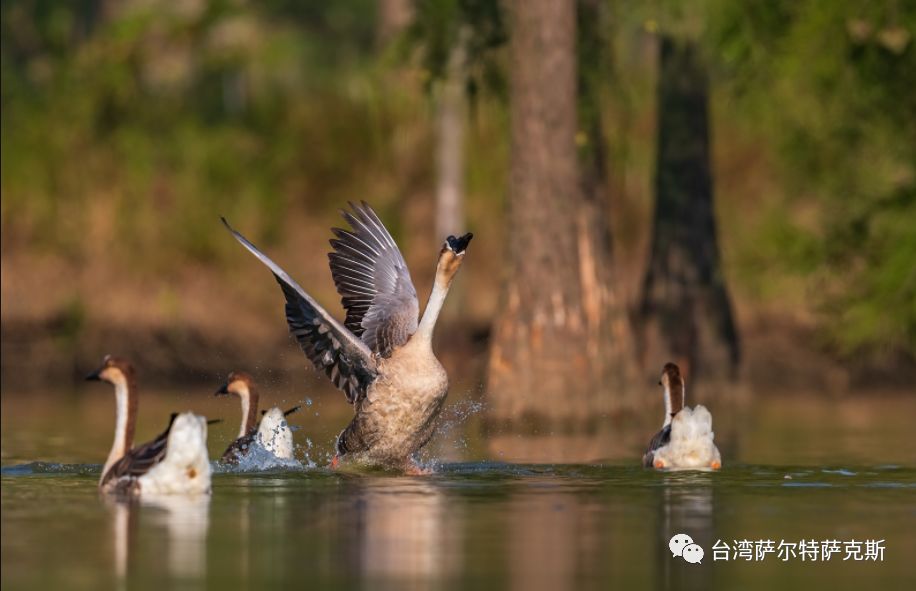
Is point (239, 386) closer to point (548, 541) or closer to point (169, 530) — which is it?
point (169, 530)

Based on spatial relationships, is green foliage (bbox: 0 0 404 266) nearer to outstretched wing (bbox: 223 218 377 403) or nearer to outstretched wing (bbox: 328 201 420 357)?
outstretched wing (bbox: 328 201 420 357)

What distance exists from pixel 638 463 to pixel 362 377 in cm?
242

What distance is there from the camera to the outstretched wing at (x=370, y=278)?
16.1 m

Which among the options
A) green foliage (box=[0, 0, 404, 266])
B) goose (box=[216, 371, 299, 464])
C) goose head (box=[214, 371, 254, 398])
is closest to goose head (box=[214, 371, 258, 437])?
goose head (box=[214, 371, 254, 398])

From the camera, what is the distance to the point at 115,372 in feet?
47.3

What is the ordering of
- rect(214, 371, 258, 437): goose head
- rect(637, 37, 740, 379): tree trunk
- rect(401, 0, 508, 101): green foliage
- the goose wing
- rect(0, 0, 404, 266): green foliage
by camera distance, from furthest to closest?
1. rect(0, 0, 404, 266): green foliage
2. rect(637, 37, 740, 379): tree trunk
3. rect(401, 0, 508, 101): green foliage
4. rect(214, 371, 258, 437): goose head
5. the goose wing

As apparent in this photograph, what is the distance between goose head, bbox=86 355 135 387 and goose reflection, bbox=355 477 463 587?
1.87 m

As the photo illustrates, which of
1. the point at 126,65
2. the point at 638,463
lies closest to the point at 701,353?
the point at 638,463

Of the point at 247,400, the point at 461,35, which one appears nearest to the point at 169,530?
the point at 247,400

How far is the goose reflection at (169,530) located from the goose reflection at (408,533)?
2.88 feet

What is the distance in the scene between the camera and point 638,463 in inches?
645

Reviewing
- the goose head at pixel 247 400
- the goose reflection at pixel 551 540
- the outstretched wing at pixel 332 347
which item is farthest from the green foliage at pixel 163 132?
the goose reflection at pixel 551 540

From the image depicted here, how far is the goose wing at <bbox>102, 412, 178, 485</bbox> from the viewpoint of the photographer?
13227 millimetres

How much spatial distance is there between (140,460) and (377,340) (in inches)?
119
